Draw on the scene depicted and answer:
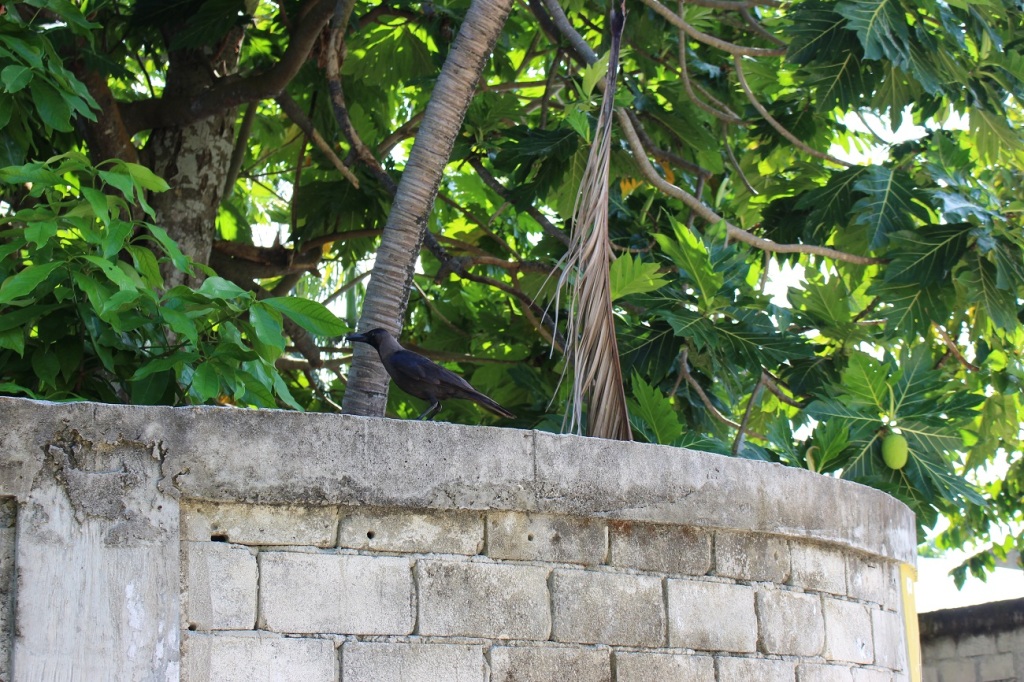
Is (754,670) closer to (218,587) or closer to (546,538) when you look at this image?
(546,538)

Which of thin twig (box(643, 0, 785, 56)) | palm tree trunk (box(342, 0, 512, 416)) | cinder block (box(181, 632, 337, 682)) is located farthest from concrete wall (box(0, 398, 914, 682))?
thin twig (box(643, 0, 785, 56))

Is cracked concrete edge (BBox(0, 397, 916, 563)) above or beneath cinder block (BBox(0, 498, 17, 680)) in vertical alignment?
above

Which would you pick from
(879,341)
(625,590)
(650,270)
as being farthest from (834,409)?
(625,590)

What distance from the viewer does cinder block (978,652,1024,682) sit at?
851 cm

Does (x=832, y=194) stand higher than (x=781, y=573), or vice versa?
(x=832, y=194)

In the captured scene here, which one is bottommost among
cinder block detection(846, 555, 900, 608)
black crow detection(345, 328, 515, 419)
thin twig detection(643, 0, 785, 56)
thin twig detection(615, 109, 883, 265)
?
cinder block detection(846, 555, 900, 608)

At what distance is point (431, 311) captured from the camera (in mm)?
7461

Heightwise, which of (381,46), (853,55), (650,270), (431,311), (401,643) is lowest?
(401,643)

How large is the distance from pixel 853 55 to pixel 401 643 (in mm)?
3925

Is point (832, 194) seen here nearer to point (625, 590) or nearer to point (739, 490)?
point (739, 490)

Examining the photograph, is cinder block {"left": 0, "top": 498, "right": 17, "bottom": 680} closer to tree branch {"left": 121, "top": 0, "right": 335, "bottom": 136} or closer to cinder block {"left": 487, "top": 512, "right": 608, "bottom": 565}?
cinder block {"left": 487, "top": 512, "right": 608, "bottom": 565}

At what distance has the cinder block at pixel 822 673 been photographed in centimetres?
398

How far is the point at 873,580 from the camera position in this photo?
4.51m

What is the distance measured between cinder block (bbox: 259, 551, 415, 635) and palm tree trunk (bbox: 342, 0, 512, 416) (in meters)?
1.20
